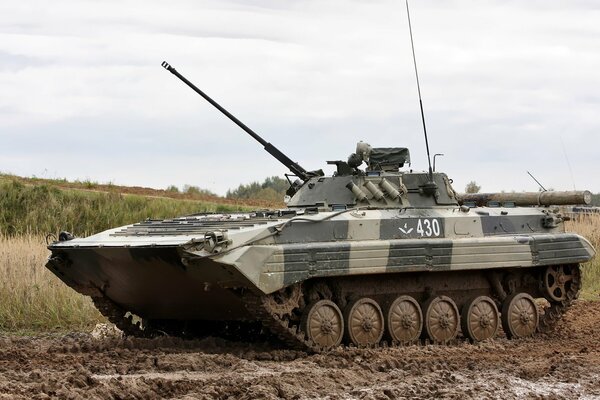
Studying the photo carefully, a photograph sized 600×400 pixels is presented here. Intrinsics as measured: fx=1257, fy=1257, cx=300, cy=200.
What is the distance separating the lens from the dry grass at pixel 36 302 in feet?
52.9

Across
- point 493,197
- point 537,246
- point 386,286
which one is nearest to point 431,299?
point 386,286

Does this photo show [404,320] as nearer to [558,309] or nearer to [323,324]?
[323,324]

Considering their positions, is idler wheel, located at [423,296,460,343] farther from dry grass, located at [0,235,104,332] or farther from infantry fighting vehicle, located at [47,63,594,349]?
dry grass, located at [0,235,104,332]

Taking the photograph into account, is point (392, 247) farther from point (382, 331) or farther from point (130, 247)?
point (130, 247)

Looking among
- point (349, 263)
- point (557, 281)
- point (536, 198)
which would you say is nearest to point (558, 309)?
point (557, 281)

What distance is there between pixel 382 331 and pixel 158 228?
8.76 feet

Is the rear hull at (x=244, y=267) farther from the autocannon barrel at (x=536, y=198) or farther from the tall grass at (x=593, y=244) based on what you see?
the tall grass at (x=593, y=244)

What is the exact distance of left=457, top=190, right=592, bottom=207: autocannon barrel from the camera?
52.7 feet

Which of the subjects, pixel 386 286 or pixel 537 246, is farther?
pixel 537 246

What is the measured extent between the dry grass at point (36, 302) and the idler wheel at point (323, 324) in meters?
4.35

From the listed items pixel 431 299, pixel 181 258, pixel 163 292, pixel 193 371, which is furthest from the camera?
pixel 431 299

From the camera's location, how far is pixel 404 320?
1380 centimetres

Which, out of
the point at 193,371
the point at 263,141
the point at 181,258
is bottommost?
the point at 193,371

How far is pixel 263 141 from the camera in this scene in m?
15.7
